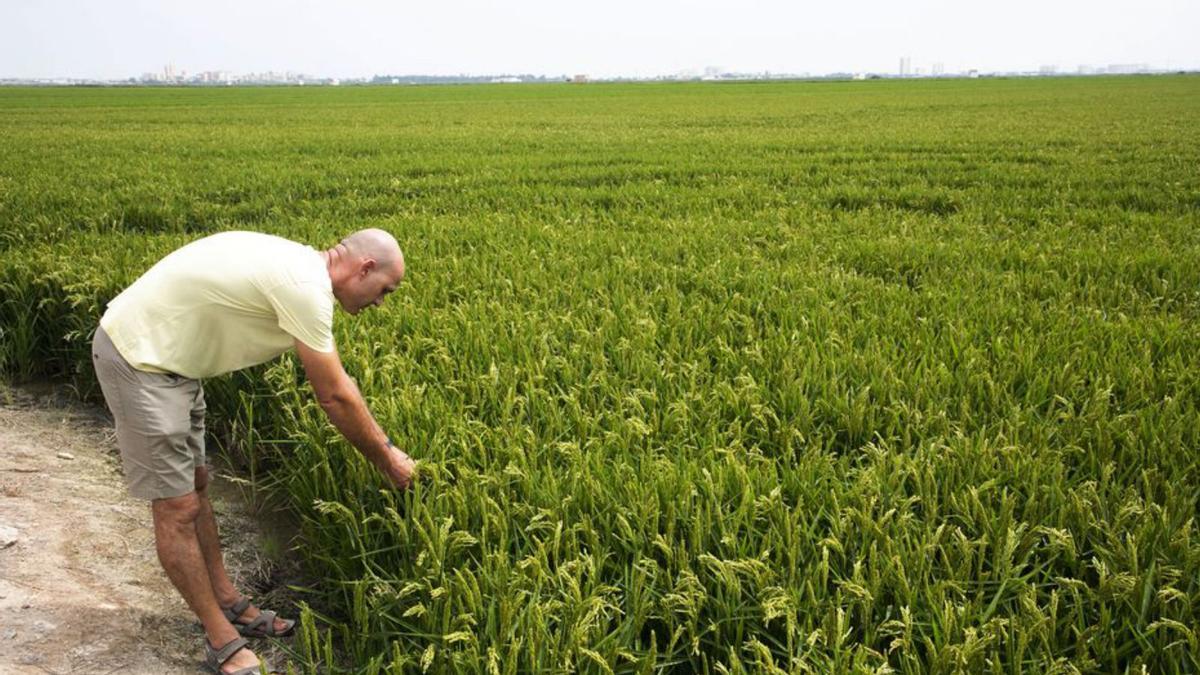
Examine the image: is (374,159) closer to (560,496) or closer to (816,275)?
(816,275)

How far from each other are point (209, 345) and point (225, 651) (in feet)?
3.41

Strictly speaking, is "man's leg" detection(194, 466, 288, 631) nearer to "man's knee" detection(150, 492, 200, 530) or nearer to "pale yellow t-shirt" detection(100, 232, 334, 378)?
"man's knee" detection(150, 492, 200, 530)

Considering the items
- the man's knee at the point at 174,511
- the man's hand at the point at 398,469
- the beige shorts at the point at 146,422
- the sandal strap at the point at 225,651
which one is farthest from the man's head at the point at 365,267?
the sandal strap at the point at 225,651

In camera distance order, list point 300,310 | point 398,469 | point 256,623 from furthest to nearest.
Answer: point 256,623, point 398,469, point 300,310

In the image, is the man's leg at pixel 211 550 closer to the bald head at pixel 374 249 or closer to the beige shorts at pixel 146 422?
the beige shorts at pixel 146 422

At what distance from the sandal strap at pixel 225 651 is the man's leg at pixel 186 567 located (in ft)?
0.05

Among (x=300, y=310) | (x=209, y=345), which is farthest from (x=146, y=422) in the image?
(x=300, y=310)

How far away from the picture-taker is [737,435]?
3225mm

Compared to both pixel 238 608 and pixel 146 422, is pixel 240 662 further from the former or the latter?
pixel 146 422

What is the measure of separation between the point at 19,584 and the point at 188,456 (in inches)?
39.8

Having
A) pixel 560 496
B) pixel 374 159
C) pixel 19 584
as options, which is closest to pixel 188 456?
pixel 19 584

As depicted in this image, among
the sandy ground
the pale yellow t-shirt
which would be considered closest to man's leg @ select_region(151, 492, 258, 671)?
the sandy ground

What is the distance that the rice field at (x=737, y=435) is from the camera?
85.8 inches

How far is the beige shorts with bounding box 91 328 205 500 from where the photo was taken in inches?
102
